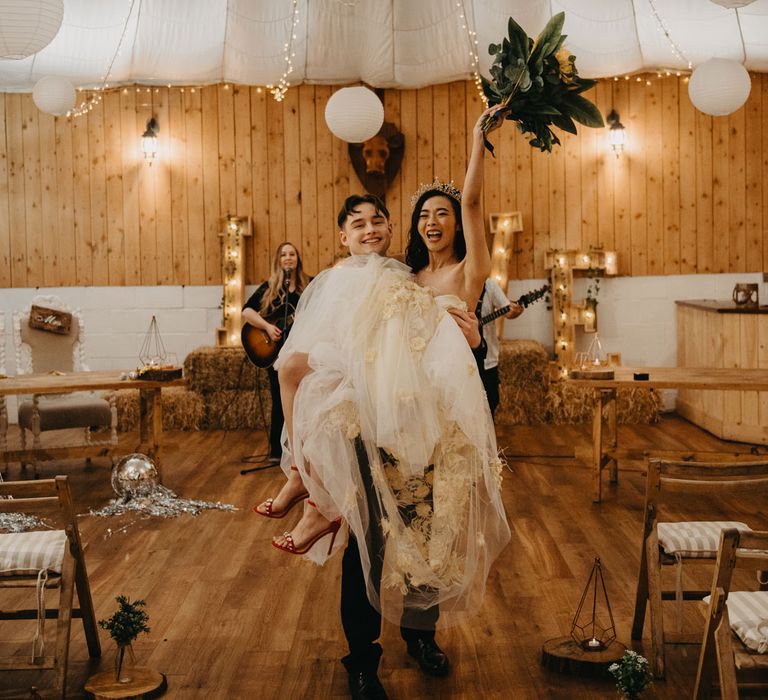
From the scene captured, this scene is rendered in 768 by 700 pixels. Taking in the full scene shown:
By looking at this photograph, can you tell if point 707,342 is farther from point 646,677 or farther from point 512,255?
point 646,677

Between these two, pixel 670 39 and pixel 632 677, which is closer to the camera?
pixel 632 677

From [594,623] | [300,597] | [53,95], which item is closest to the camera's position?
[594,623]

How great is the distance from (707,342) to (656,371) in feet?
8.16

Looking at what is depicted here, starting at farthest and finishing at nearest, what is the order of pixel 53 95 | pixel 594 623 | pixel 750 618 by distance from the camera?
pixel 53 95, pixel 594 623, pixel 750 618

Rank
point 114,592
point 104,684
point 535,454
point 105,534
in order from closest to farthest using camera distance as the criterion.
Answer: point 104,684
point 114,592
point 105,534
point 535,454

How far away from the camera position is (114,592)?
4344mm

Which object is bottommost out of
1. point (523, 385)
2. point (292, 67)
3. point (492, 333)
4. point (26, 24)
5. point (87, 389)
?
point (523, 385)

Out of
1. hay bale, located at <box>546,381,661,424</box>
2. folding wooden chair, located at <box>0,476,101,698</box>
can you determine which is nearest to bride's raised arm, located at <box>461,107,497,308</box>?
folding wooden chair, located at <box>0,476,101,698</box>

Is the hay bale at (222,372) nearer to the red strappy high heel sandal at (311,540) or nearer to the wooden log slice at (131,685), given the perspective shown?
the wooden log slice at (131,685)

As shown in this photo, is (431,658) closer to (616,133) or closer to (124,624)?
(124,624)

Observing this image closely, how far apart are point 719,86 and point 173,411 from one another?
5181 mm

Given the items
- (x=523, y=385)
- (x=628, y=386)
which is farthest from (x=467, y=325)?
(x=523, y=385)

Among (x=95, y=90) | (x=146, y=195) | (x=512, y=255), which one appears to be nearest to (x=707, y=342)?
(x=512, y=255)

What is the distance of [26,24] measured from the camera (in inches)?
204
